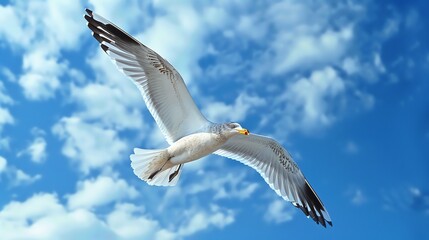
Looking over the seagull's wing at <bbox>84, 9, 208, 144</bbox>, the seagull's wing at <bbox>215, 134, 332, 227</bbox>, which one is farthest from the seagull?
the seagull's wing at <bbox>215, 134, 332, 227</bbox>

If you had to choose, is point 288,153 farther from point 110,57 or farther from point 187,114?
point 110,57

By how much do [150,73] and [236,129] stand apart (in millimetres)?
1070

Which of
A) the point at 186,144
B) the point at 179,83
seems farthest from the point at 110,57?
the point at 186,144

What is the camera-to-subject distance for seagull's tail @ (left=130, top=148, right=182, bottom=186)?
6488 mm

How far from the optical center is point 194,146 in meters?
6.31

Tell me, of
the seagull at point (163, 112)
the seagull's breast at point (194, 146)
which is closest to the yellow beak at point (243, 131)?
the seagull at point (163, 112)

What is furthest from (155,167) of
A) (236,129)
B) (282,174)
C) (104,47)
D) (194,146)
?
(282,174)

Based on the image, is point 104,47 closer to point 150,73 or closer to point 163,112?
point 150,73

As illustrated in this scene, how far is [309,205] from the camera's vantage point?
760 cm

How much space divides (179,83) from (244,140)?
50.5 inches

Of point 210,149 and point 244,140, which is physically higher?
point 244,140

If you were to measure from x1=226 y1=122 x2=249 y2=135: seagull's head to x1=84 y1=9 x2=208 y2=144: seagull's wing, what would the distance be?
0.34 m

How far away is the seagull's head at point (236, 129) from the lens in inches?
247

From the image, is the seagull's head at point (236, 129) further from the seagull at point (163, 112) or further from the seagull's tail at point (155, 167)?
the seagull's tail at point (155, 167)
